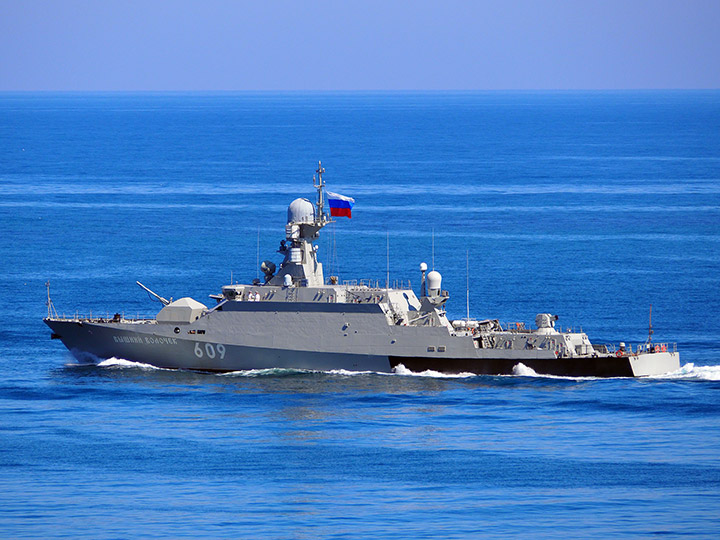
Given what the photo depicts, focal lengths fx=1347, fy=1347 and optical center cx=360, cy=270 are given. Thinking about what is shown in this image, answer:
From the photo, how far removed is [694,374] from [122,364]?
23.9m

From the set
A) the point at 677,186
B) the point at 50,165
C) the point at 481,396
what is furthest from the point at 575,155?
the point at 481,396

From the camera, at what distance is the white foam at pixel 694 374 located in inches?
2115

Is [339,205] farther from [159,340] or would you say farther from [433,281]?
[159,340]

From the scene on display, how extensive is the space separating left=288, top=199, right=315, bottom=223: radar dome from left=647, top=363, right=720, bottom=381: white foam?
15501mm

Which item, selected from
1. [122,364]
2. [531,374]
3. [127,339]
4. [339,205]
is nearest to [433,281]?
[339,205]

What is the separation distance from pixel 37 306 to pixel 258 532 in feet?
115

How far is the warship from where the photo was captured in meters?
54.0

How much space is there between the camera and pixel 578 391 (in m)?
52.2

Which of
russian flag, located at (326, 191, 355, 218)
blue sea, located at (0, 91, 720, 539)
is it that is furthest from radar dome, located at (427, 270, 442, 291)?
russian flag, located at (326, 191, 355, 218)

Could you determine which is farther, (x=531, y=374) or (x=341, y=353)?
(x=341, y=353)

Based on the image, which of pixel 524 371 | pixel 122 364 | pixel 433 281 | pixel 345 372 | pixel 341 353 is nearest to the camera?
pixel 524 371

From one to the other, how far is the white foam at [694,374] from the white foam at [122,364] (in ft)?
69.0

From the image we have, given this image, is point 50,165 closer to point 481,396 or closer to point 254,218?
point 254,218

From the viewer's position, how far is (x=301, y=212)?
186 ft
